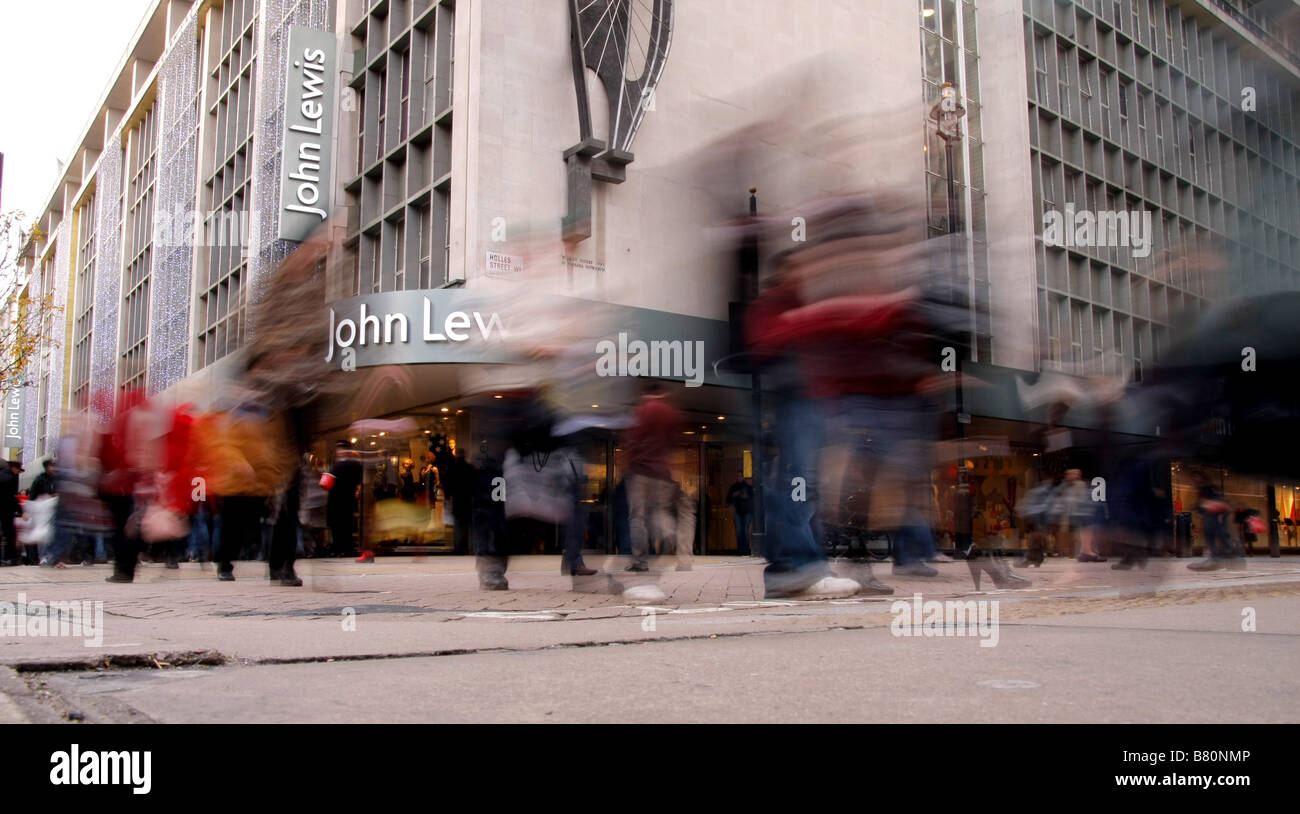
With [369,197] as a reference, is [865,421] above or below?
below

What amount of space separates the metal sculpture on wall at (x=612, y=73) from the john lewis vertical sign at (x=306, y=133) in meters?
6.86

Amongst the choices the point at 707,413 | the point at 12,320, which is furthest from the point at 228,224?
the point at 707,413

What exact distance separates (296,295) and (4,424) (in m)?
58.6

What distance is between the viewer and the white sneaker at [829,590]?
5.74m

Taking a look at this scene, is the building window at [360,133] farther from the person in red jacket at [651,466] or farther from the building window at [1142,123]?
the building window at [1142,123]

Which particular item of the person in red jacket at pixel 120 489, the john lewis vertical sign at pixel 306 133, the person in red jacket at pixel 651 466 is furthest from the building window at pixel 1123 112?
the person in red jacket at pixel 120 489

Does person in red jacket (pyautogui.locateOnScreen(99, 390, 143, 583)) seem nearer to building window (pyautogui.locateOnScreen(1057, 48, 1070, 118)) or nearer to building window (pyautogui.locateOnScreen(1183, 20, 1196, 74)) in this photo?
building window (pyautogui.locateOnScreen(1183, 20, 1196, 74))

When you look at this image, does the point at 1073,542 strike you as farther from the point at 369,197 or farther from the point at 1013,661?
the point at 369,197

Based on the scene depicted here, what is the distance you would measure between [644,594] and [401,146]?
17185 mm

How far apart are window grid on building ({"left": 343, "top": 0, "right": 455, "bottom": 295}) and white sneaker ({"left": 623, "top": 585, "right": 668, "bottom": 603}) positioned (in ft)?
45.3

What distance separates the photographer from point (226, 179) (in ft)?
106

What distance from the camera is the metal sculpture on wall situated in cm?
1900

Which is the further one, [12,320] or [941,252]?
[12,320]
